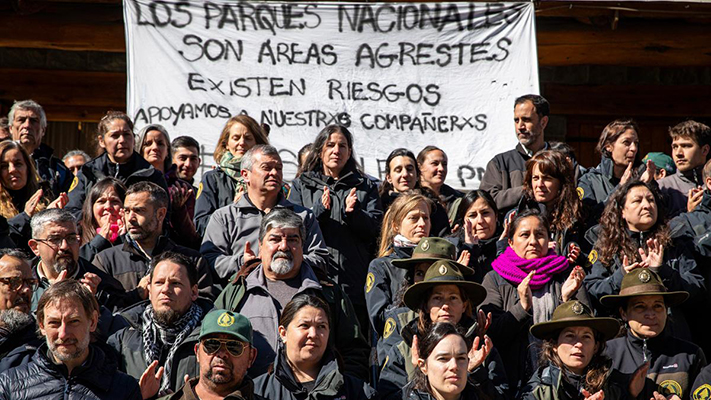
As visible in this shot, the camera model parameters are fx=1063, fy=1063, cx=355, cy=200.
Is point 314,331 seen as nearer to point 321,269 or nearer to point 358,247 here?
point 321,269

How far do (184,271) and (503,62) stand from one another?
14.7 feet

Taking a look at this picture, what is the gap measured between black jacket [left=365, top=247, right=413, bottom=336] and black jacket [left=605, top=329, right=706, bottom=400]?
132cm

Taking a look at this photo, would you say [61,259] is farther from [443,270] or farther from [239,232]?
[443,270]

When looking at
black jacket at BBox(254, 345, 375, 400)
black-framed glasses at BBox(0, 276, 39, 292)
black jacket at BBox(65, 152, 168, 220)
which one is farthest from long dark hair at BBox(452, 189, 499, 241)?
black-framed glasses at BBox(0, 276, 39, 292)

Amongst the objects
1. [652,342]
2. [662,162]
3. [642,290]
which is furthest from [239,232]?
[662,162]

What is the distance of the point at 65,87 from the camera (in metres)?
12.1

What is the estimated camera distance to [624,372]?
605cm

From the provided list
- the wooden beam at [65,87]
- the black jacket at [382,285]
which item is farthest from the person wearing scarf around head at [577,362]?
the wooden beam at [65,87]

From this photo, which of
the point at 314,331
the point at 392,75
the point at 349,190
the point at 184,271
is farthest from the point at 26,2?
the point at 314,331

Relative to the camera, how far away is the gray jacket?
6.75 metres

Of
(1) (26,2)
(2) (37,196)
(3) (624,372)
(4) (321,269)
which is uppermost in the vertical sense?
(1) (26,2)

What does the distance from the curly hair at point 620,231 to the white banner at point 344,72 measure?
2.20 metres

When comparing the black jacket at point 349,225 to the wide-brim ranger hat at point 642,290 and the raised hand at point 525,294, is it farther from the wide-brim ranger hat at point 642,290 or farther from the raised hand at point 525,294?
the wide-brim ranger hat at point 642,290

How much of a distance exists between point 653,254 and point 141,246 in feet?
10.5
